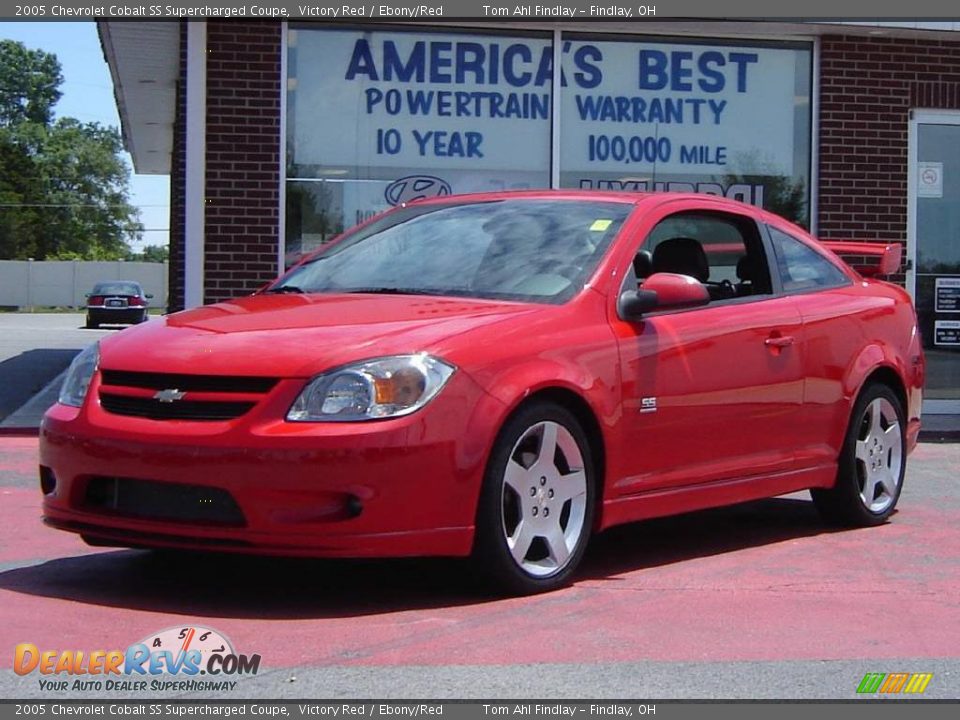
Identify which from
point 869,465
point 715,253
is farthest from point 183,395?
point 869,465

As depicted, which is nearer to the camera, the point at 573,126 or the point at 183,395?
the point at 183,395

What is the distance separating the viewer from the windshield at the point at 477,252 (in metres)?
6.13

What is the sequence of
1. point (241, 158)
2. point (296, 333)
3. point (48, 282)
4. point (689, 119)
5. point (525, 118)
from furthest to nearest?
point (48, 282)
point (689, 119)
point (525, 118)
point (241, 158)
point (296, 333)

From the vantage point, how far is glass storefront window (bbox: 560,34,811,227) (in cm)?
1243

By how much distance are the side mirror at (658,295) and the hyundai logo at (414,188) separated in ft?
19.8

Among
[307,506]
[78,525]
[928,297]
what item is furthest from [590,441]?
[928,297]

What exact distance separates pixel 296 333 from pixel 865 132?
27.8 feet

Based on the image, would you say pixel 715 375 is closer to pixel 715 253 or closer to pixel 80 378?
pixel 715 253

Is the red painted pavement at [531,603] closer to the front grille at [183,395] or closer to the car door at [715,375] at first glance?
the car door at [715,375]

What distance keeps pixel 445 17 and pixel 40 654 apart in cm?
790

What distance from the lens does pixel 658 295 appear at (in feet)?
20.2

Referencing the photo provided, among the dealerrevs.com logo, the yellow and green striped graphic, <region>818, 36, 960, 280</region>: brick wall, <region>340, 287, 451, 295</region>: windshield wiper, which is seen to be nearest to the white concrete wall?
<region>818, 36, 960, 280</region>: brick wall

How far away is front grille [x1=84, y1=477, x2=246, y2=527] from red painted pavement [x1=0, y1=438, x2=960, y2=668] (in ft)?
1.08

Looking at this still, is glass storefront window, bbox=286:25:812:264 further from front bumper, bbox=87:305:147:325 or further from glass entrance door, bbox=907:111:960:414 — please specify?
front bumper, bbox=87:305:147:325
